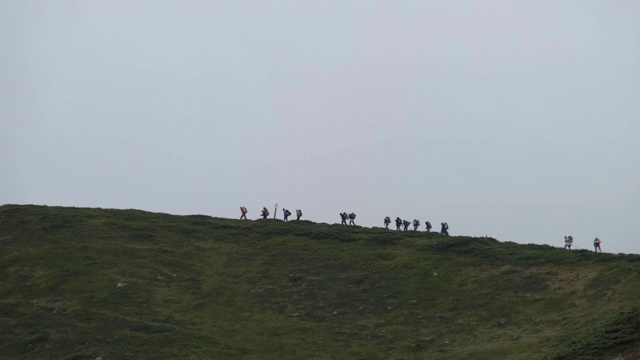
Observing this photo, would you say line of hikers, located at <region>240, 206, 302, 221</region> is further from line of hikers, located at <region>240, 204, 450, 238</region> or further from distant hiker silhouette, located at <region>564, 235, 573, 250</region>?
distant hiker silhouette, located at <region>564, 235, 573, 250</region>

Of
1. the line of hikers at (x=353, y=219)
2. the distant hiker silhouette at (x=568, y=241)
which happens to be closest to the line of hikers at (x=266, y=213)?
the line of hikers at (x=353, y=219)

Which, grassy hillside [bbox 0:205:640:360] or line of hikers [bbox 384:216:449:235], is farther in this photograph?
line of hikers [bbox 384:216:449:235]

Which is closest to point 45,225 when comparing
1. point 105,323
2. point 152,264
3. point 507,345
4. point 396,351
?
point 152,264

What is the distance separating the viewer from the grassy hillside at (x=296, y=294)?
41438 millimetres

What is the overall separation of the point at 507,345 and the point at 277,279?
19.5 meters

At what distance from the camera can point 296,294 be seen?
51281 mm

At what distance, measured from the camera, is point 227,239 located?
63000 millimetres

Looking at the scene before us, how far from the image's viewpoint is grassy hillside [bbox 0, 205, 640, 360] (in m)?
41.4

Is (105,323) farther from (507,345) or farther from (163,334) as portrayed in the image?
(507,345)

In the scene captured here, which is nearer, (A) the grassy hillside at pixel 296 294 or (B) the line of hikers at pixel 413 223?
(A) the grassy hillside at pixel 296 294

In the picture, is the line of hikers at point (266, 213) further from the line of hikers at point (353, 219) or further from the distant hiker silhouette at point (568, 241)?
the distant hiker silhouette at point (568, 241)

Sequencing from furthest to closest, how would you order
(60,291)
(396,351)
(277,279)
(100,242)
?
(100,242) < (277,279) < (60,291) < (396,351)

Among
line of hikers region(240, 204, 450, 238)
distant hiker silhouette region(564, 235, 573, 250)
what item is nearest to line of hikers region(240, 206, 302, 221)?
line of hikers region(240, 204, 450, 238)

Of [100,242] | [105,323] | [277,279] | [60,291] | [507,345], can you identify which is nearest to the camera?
[507,345]
